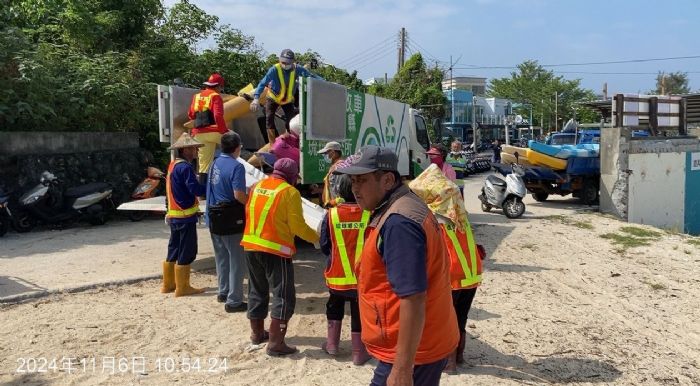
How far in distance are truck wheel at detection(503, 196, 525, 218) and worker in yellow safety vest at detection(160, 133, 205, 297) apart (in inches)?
308

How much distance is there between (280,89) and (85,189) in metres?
5.27

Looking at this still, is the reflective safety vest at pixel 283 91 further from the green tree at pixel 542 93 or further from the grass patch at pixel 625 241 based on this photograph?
the green tree at pixel 542 93

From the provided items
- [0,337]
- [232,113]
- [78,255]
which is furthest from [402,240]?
[78,255]

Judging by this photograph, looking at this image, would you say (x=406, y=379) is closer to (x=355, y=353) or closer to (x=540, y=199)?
(x=355, y=353)

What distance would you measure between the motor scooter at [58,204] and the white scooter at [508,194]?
8.00 meters

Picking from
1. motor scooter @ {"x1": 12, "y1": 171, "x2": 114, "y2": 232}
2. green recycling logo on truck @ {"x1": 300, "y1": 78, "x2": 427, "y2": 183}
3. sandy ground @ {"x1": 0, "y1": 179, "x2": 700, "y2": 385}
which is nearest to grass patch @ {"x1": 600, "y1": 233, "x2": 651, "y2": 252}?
sandy ground @ {"x1": 0, "y1": 179, "x2": 700, "y2": 385}

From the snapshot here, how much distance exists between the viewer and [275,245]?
4.50m

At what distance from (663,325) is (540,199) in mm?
10146

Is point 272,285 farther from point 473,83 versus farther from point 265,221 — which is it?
point 473,83

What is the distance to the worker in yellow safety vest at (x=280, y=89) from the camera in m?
7.39

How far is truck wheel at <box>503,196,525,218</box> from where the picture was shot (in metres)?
12.1

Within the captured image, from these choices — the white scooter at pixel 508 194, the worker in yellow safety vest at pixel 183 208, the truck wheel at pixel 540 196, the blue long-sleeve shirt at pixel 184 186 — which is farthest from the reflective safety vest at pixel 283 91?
the truck wheel at pixel 540 196

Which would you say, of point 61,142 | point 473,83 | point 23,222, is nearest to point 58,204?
point 23,222

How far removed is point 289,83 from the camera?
7414 millimetres
